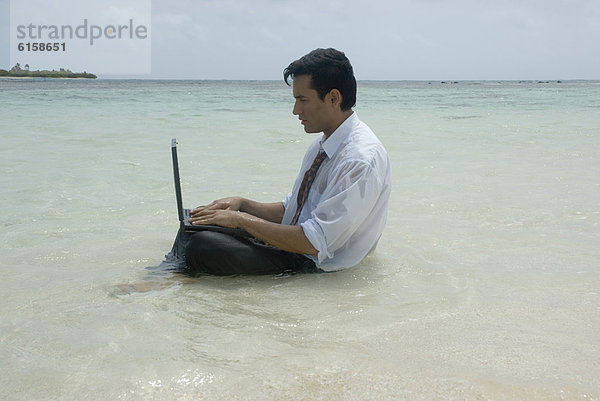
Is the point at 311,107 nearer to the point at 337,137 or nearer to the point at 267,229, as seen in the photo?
the point at 337,137

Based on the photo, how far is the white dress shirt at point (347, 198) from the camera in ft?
9.30

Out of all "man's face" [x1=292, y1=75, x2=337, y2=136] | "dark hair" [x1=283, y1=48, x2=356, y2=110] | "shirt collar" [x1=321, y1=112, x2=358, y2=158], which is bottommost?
"shirt collar" [x1=321, y1=112, x2=358, y2=158]

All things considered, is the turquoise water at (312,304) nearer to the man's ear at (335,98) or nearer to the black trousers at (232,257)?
the black trousers at (232,257)

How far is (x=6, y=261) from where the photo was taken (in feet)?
11.5

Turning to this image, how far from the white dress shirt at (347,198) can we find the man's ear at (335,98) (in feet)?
0.32

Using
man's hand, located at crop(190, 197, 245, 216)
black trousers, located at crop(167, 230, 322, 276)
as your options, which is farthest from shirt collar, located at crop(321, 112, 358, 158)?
man's hand, located at crop(190, 197, 245, 216)

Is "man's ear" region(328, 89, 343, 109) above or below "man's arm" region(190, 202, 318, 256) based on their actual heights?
above

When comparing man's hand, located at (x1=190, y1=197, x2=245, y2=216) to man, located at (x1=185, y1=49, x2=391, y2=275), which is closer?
man, located at (x1=185, y1=49, x2=391, y2=275)

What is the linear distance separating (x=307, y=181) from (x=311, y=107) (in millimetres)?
390

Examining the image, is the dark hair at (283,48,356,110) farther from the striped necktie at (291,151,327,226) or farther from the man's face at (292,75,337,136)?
the striped necktie at (291,151,327,226)

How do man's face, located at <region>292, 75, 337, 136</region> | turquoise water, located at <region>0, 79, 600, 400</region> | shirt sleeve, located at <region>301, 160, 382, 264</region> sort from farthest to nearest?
man's face, located at <region>292, 75, 337, 136</region> → shirt sleeve, located at <region>301, 160, 382, 264</region> → turquoise water, located at <region>0, 79, 600, 400</region>

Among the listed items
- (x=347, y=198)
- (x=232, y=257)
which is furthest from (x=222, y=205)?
(x=347, y=198)

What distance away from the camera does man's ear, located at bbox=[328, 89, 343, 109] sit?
2961mm

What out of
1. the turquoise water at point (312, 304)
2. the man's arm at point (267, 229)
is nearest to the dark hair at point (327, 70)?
the man's arm at point (267, 229)
